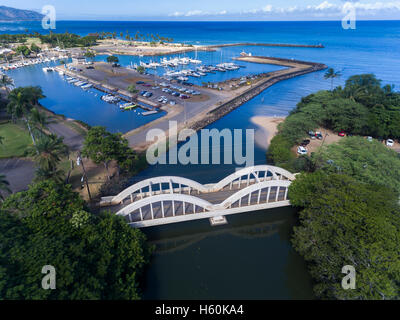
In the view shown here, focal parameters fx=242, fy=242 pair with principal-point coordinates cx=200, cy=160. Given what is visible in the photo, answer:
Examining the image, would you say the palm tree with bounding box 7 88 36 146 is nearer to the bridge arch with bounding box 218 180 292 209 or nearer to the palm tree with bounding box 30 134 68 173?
the palm tree with bounding box 30 134 68 173

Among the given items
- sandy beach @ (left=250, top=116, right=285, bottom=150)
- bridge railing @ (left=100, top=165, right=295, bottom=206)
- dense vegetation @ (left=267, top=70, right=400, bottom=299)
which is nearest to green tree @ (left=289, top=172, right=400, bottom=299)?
dense vegetation @ (left=267, top=70, right=400, bottom=299)

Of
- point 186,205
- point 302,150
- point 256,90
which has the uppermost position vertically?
point 256,90

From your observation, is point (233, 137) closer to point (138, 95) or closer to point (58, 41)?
point (138, 95)

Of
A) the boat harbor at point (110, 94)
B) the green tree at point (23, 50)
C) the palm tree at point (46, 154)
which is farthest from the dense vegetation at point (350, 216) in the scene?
the green tree at point (23, 50)

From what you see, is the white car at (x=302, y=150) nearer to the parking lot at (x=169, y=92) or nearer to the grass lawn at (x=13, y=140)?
the parking lot at (x=169, y=92)

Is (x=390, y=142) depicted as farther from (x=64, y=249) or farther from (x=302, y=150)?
(x=64, y=249)

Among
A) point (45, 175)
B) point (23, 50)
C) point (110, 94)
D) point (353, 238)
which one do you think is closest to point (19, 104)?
point (45, 175)
